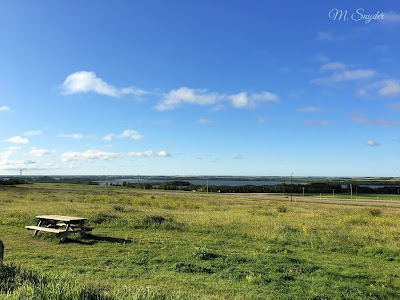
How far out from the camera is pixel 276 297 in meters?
6.03

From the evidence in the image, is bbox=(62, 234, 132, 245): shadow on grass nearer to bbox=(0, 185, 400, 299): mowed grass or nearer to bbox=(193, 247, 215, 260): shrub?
bbox=(0, 185, 400, 299): mowed grass

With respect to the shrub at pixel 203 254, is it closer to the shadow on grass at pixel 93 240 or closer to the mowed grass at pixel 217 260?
the mowed grass at pixel 217 260

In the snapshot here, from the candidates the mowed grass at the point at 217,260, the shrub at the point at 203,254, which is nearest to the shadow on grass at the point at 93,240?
the mowed grass at the point at 217,260

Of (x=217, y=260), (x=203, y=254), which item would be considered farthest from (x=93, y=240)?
(x=217, y=260)

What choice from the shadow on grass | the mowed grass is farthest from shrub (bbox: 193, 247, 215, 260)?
the shadow on grass

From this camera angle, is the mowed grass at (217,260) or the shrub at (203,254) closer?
the mowed grass at (217,260)

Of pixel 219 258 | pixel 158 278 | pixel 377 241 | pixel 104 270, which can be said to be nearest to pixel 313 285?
pixel 219 258

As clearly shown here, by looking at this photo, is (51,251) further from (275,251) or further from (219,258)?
(275,251)

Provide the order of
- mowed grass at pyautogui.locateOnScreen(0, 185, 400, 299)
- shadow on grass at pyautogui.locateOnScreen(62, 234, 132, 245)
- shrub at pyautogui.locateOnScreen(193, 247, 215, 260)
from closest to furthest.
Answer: mowed grass at pyautogui.locateOnScreen(0, 185, 400, 299), shrub at pyautogui.locateOnScreen(193, 247, 215, 260), shadow on grass at pyautogui.locateOnScreen(62, 234, 132, 245)

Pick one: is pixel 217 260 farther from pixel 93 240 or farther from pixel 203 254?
pixel 93 240

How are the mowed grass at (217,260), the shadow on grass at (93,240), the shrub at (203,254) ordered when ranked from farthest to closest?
the shadow on grass at (93,240) → the shrub at (203,254) → the mowed grass at (217,260)

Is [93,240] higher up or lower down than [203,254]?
lower down

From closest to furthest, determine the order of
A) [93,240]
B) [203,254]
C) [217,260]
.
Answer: [217,260] → [203,254] → [93,240]

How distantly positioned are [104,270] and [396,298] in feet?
23.9
